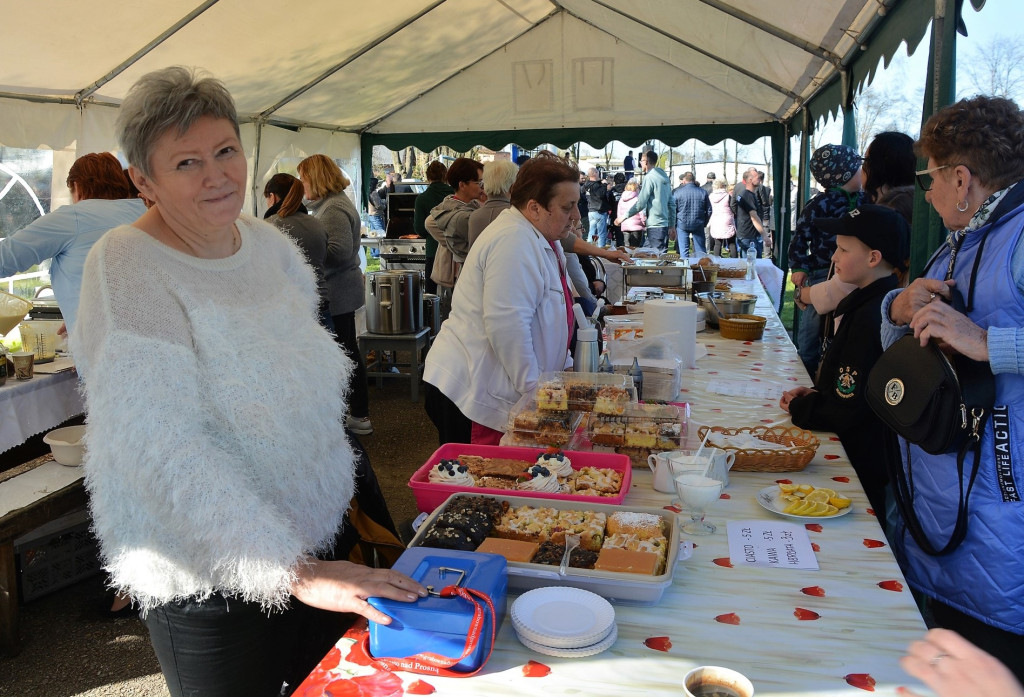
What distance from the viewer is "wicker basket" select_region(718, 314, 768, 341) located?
3.96m

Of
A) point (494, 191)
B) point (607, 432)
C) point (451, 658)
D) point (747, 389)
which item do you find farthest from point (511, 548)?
point (494, 191)

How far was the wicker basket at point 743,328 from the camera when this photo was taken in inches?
156

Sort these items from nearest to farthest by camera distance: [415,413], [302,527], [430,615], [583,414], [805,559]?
[430,615], [302,527], [805,559], [583,414], [415,413]

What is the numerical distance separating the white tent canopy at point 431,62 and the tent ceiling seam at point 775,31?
14 millimetres

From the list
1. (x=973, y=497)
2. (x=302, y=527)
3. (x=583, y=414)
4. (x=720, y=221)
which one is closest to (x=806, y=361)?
(x=583, y=414)

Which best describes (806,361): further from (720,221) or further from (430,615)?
(720,221)

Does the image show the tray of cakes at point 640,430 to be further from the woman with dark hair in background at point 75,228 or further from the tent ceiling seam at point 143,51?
the tent ceiling seam at point 143,51

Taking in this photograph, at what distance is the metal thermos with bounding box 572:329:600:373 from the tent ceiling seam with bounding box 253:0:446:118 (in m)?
5.52

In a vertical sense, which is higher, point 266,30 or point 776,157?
point 266,30

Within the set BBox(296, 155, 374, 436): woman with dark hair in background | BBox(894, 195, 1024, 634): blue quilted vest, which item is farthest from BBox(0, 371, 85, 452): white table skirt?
BBox(894, 195, 1024, 634): blue quilted vest

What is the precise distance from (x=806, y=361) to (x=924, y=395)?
10.6 ft

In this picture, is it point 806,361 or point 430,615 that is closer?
point 430,615

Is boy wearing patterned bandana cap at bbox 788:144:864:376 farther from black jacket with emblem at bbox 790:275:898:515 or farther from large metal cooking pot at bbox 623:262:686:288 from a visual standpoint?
black jacket with emblem at bbox 790:275:898:515

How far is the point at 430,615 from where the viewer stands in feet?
3.68
